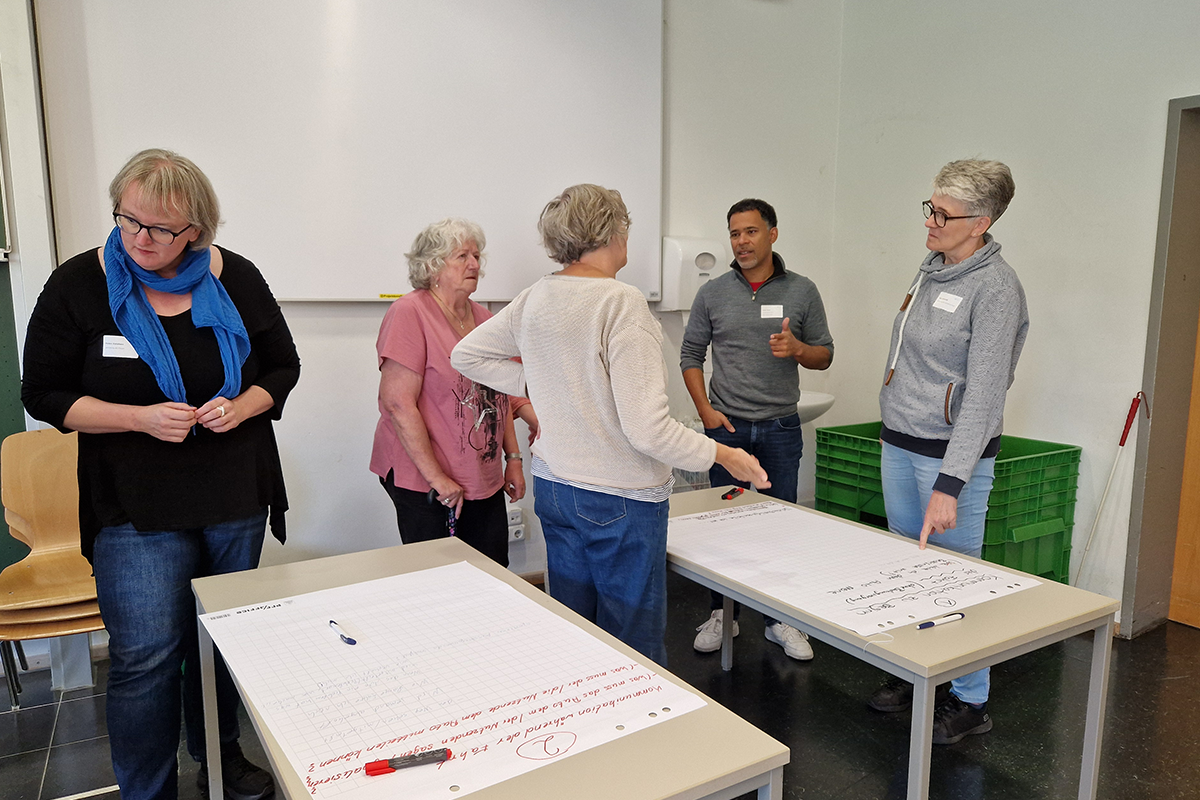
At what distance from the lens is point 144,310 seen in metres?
1.47

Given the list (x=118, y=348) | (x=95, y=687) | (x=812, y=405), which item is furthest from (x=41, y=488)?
(x=812, y=405)

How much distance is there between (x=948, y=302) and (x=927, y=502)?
20.6 inches

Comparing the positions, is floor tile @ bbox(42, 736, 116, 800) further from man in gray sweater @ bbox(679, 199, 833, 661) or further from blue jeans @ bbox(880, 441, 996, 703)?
blue jeans @ bbox(880, 441, 996, 703)

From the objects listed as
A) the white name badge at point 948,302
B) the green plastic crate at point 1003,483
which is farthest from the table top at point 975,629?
the green plastic crate at point 1003,483

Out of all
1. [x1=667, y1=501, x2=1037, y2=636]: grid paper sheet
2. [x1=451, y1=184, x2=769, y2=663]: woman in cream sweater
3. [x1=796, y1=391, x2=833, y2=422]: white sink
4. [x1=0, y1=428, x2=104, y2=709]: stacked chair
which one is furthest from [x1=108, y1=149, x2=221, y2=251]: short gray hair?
[x1=796, y1=391, x2=833, y2=422]: white sink

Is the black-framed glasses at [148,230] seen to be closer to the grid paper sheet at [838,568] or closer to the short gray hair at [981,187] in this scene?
the grid paper sheet at [838,568]

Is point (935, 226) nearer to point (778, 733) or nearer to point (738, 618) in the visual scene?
point (778, 733)

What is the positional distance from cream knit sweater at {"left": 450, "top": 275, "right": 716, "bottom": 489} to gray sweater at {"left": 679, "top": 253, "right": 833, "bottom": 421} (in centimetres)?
117

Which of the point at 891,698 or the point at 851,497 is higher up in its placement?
the point at 851,497

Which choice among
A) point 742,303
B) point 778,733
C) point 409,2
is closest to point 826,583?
point 778,733

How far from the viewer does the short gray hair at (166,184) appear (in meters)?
1.39

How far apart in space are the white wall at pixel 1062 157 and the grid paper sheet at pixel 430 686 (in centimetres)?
262

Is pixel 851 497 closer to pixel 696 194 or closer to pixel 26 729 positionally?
pixel 696 194

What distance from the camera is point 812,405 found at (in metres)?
3.37
